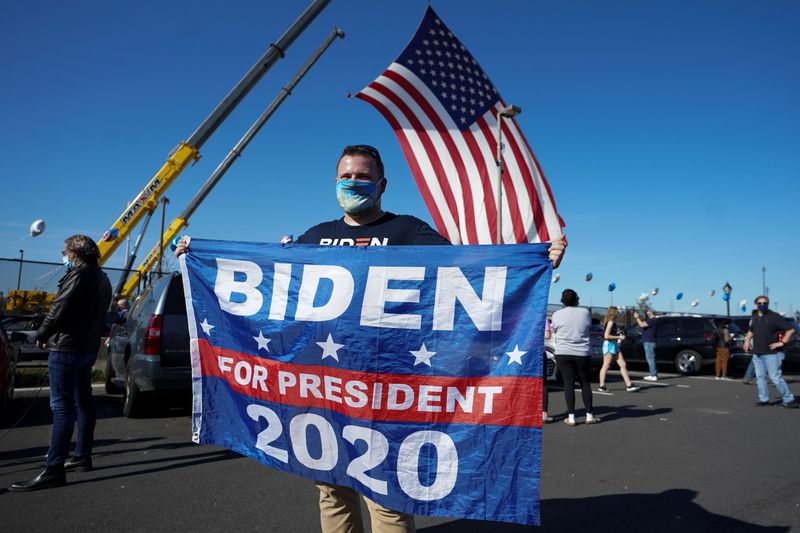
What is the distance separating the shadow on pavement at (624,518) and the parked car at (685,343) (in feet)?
41.7

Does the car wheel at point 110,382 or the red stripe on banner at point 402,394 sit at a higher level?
the red stripe on banner at point 402,394

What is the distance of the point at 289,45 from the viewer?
54.9ft

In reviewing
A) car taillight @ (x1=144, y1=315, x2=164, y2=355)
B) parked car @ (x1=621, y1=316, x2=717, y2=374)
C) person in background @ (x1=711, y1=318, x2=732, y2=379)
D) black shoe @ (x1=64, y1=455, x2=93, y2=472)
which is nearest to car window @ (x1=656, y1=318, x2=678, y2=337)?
parked car @ (x1=621, y1=316, x2=717, y2=374)

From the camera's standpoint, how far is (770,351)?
9.93m

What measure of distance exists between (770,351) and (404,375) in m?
9.75

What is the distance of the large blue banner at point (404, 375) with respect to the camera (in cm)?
249

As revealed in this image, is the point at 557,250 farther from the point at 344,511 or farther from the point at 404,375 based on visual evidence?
the point at 344,511

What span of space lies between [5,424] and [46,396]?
2380 millimetres

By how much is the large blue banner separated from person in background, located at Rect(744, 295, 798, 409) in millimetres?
9365

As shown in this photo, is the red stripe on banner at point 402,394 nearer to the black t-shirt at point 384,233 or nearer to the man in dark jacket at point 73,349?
the black t-shirt at point 384,233

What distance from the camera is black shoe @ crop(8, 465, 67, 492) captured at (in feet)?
14.3

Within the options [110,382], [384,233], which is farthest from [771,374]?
[110,382]

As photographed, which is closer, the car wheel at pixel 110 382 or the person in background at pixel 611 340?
the car wheel at pixel 110 382

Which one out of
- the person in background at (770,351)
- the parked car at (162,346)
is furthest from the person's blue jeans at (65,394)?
the person in background at (770,351)
